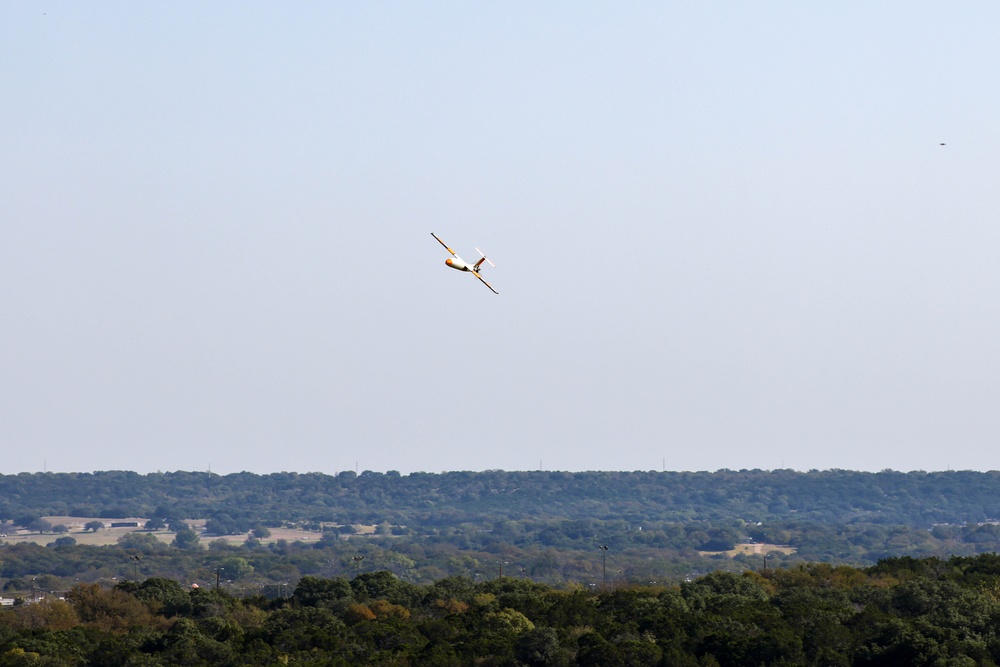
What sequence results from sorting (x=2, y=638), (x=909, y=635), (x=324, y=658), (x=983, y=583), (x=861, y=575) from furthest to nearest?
(x=861, y=575) < (x=983, y=583) < (x=2, y=638) < (x=324, y=658) < (x=909, y=635)

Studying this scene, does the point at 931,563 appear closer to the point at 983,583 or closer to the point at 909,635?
the point at 983,583

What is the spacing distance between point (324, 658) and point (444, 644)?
8.15m

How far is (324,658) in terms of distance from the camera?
4240 inches

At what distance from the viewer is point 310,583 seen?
6334 inches

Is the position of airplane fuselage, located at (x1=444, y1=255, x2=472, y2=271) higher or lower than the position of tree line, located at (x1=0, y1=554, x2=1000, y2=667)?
higher

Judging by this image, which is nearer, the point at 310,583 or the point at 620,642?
the point at 620,642

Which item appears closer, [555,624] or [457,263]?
[457,263]

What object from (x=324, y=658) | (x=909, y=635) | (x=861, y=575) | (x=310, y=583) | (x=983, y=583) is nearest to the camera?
(x=909, y=635)

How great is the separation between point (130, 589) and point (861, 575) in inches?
2798

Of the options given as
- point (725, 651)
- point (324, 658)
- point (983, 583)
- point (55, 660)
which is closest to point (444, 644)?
point (324, 658)

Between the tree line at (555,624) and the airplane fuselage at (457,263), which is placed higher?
the airplane fuselage at (457,263)

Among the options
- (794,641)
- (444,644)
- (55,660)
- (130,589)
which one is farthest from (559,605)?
(130,589)

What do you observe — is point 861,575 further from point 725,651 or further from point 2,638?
point 2,638

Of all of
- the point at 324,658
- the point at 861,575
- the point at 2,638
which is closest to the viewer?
the point at 324,658
